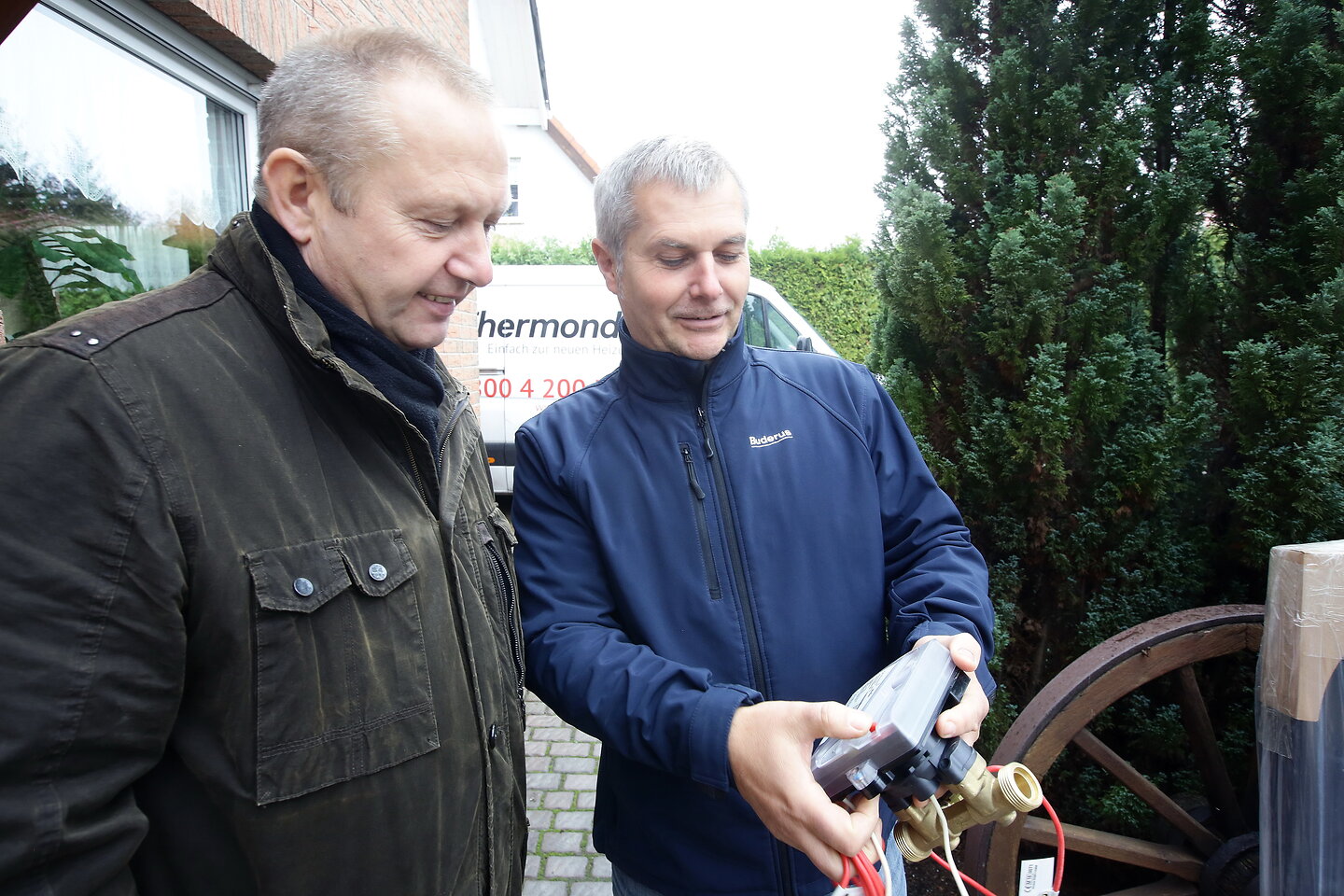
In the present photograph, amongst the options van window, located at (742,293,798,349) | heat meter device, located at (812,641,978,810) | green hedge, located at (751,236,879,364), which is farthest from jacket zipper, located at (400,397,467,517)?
green hedge, located at (751,236,879,364)

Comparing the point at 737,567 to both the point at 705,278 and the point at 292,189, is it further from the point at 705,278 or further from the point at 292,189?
the point at 292,189

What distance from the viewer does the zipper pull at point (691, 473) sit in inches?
60.9

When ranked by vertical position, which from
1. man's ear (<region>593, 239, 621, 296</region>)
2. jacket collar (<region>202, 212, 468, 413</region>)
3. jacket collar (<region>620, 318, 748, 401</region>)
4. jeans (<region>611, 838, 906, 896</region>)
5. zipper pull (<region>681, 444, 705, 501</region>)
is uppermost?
man's ear (<region>593, 239, 621, 296</region>)

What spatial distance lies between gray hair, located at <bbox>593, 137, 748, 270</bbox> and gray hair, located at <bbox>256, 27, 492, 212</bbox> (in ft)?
1.44

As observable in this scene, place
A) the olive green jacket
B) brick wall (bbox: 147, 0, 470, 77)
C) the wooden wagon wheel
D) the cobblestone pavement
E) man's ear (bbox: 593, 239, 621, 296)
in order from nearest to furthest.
Result: the olive green jacket
man's ear (bbox: 593, 239, 621, 296)
the wooden wagon wheel
brick wall (bbox: 147, 0, 470, 77)
the cobblestone pavement

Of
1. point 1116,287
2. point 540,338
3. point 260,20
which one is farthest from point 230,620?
point 540,338

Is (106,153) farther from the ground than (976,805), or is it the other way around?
(106,153)

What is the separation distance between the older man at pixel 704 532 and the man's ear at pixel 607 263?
10 millimetres

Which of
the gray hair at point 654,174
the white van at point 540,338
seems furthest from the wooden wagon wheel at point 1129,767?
the white van at point 540,338

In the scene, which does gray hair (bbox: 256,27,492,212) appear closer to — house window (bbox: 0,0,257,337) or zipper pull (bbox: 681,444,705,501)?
zipper pull (bbox: 681,444,705,501)

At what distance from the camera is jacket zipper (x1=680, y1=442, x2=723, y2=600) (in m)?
1.50

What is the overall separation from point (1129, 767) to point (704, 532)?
5.19 feet

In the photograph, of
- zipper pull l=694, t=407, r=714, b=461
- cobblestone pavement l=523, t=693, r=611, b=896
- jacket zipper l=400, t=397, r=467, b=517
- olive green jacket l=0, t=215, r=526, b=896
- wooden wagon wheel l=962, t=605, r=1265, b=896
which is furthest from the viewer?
cobblestone pavement l=523, t=693, r=611, b=896

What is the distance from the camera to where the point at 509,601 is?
150cm
